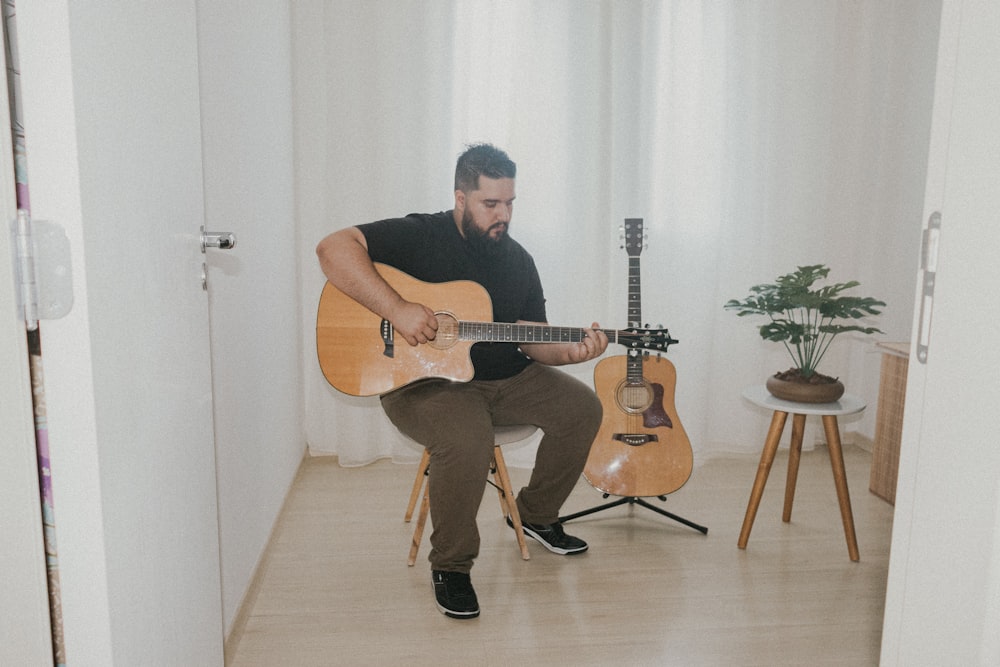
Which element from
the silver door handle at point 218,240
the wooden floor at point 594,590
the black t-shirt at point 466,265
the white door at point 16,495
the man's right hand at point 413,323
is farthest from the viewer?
the black t-shirt at point 466,265

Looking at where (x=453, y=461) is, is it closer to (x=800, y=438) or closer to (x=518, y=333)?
(x=518, y=333)

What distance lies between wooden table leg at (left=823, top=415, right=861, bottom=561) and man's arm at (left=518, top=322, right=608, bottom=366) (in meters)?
0.73

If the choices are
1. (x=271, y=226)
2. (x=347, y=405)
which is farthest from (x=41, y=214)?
(x=347, y=405)

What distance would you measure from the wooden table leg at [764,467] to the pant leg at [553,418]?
529 millimetres

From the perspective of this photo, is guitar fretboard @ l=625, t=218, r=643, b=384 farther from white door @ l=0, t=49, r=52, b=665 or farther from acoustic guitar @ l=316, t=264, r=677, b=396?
white door @ l=0, t=49, r=52, b=665

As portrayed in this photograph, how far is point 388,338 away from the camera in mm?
2381

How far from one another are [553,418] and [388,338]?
1.83 ft

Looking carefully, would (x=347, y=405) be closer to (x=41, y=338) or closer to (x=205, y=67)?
(x=205, y=67)

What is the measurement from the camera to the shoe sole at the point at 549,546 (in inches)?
102

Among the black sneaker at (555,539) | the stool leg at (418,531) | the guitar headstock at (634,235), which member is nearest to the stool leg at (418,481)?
the stool leg at (418,531)

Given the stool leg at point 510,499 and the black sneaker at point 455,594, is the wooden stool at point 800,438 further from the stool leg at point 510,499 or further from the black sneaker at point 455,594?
the black sneaker at point 455,594

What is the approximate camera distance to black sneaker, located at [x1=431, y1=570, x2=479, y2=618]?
2203mm

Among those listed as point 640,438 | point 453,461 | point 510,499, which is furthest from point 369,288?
point 640,438

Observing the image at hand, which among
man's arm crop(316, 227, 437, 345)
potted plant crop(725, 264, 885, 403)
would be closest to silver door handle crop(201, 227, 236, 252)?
man's arm crop(316, 227, 437, 345)
